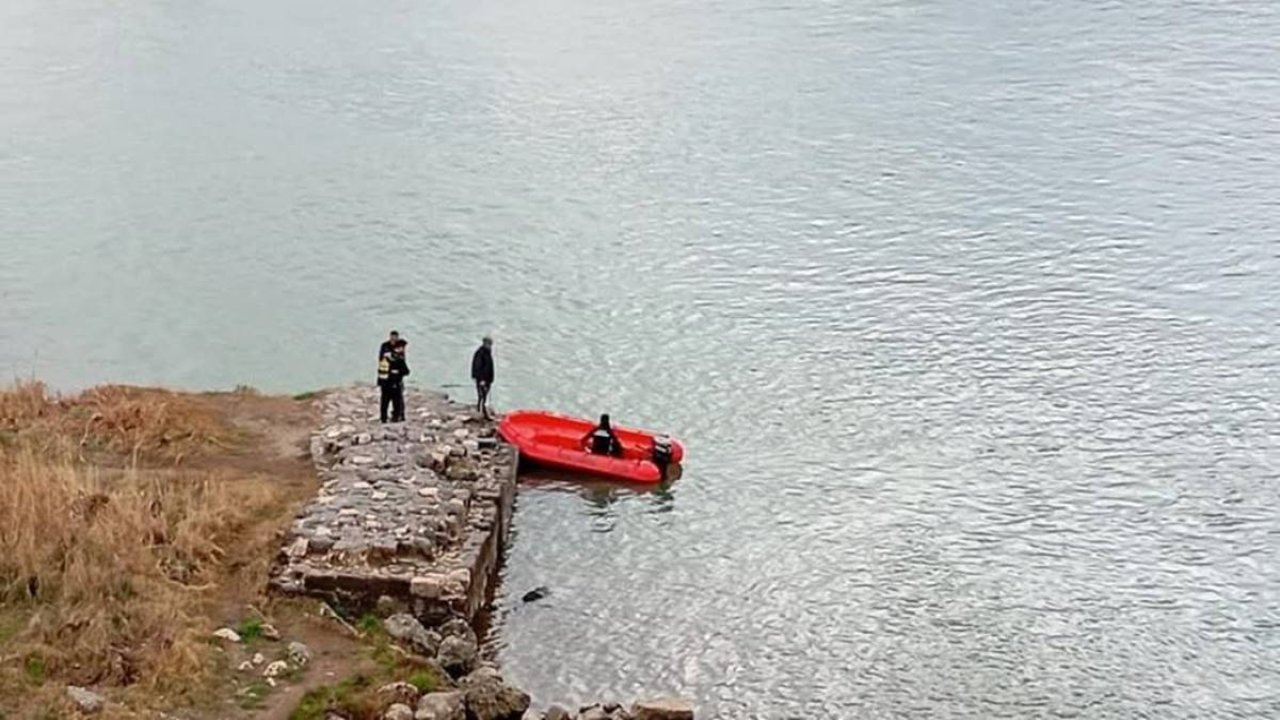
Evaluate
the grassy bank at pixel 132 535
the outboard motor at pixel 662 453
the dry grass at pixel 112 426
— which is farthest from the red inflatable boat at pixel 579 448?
the dry grass at pixel 112 426

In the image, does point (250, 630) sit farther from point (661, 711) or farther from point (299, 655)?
point (661, 711)

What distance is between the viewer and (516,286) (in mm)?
43281

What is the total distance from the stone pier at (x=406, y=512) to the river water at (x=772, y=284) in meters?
1.39

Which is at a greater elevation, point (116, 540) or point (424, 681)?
point (116, 540)

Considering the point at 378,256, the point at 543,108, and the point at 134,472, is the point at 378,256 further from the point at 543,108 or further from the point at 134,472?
the point at 134,472

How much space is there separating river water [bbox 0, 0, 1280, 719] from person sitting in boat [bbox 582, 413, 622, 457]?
3.46ft

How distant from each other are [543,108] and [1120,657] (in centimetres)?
3674

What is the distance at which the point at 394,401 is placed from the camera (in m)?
30.0

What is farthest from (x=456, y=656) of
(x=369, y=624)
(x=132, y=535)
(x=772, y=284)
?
(x=772, y=284)

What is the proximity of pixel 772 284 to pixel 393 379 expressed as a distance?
1639 centimetres

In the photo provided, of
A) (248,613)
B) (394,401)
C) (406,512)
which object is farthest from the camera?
(394,401)

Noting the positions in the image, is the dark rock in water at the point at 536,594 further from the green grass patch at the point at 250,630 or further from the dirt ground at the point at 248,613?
the green grass patch at the point at 250,630

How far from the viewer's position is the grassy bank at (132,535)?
63.8 ft

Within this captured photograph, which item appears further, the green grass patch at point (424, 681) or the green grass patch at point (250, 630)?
the green grass patch at point (250, 630)
